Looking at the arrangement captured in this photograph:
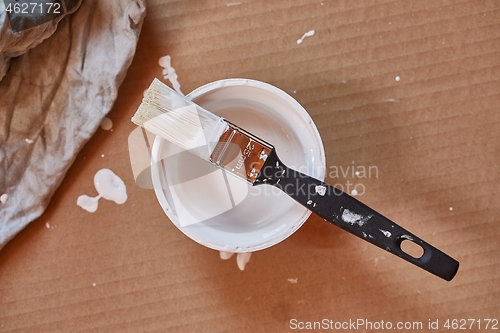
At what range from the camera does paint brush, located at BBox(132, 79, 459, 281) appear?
61 cm

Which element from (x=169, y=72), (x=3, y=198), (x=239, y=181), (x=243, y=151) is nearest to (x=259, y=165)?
(x=243, y=151)

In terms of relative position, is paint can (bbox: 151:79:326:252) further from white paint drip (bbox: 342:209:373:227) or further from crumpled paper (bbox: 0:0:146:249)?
crumpled paper (bbox: 0:0:146:249)

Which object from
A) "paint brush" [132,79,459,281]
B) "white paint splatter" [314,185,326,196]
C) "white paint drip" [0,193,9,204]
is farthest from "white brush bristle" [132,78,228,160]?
"white paint drip" [0,193,9,204]

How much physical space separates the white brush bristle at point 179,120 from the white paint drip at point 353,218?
7.6 inches

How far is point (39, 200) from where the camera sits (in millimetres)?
762

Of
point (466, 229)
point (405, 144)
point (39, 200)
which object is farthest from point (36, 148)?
point (466, 229)

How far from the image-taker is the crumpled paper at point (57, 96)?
74cm

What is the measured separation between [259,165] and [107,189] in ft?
0.99

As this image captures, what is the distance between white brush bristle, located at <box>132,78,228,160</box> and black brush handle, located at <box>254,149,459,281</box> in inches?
3.3

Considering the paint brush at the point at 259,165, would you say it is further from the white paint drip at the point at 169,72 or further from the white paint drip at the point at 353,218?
the white paint drip at the point at 169,72

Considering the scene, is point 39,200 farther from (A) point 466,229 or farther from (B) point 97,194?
(A) point 466,229

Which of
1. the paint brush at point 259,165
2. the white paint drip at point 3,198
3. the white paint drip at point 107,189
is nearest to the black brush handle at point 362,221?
the paint brush at point 259,165

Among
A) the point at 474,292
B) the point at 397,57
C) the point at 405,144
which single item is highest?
the point at 397,57

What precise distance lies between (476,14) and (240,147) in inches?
18.9
